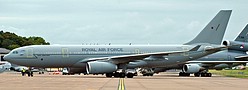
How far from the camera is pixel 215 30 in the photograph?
54781 millimetres

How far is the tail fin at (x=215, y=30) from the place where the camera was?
54625 mm

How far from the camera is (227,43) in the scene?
187ft

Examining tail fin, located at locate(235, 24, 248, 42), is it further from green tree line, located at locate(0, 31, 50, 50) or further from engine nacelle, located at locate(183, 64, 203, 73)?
green tree line, located at locate(0, 31, 50, 50)

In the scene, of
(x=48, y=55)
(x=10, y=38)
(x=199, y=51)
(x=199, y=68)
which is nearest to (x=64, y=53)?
(x=48, y=55)

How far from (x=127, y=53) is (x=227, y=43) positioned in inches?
436

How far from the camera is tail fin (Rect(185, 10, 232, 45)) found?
179ft

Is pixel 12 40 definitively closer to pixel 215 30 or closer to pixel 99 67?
pixel 215 30

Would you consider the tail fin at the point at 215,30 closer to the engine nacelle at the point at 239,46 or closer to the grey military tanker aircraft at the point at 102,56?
the grey military tanker aircraft at the point at 102,56

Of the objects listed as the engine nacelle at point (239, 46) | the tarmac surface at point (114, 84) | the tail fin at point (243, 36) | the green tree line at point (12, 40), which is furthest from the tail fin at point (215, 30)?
the green tree line at point (12, 40)

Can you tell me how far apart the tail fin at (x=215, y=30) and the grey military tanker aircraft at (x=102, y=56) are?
118 centimetres

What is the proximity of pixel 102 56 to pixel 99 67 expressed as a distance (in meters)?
3.21

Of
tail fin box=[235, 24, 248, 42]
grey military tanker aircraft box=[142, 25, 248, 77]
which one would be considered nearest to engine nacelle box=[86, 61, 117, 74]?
grey military tanker aircraft box=[142, 25, 248, 77]

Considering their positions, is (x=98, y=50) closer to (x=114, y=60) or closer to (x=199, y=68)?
(x=114, y=60)

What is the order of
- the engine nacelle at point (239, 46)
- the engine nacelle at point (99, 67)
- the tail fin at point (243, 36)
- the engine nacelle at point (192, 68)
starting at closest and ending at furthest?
the engine nacelle at point (99, 67) < the engine nacelle at point (192, 68) < the engine nacelle at point (239, 46) < the tail fin at point (243, 36)
